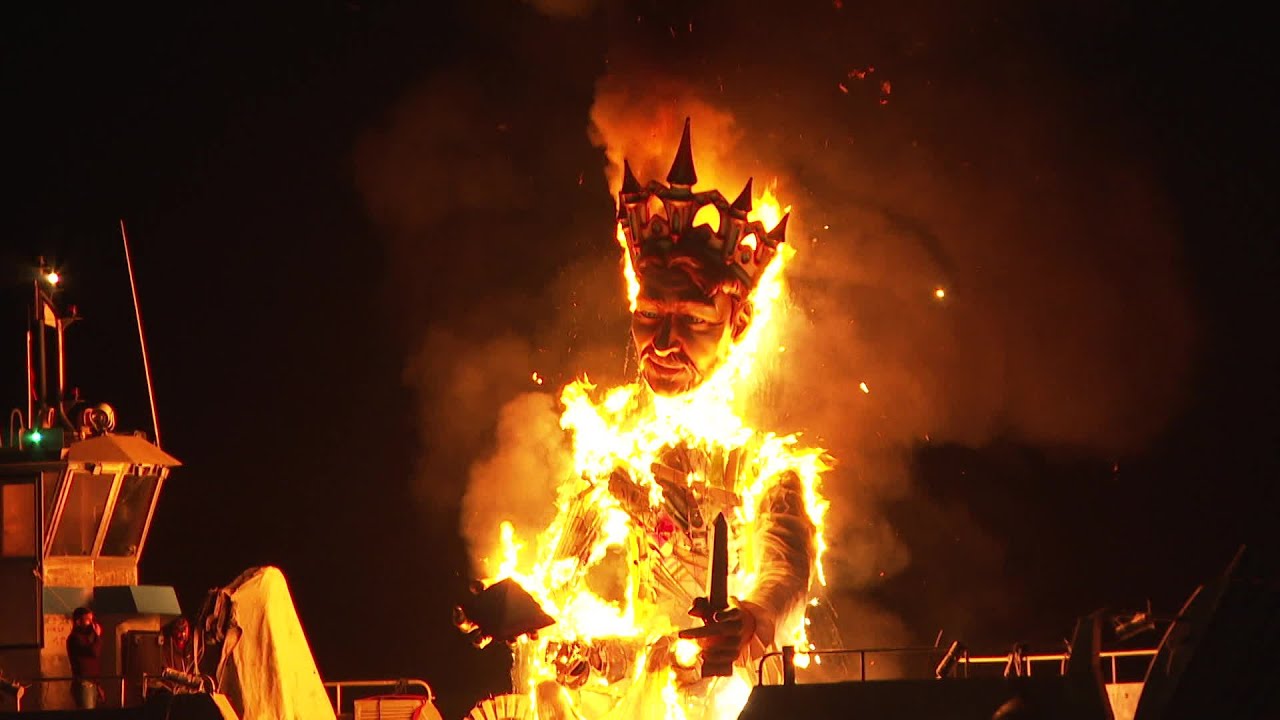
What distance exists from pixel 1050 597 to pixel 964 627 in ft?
6.02

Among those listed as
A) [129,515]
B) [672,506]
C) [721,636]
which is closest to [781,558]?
[672,506]

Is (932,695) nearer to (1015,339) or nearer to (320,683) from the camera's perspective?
(320,683)

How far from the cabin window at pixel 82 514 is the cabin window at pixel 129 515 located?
25 centimetres

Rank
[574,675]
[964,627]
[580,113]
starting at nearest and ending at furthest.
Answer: [574,675] < [580,113] < [964,627]

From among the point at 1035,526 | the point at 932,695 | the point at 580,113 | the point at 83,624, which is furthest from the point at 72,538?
the point at 1035,526

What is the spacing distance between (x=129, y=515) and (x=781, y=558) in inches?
334

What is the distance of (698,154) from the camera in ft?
84.2

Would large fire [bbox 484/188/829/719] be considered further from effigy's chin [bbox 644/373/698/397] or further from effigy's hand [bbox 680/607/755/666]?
effigy's hand [bbox 680/607/755/666]

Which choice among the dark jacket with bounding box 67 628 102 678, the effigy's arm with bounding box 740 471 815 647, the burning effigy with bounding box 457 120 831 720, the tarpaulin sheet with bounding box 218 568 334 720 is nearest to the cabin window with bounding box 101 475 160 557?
Result: the dark jacket with bounding box 67 628 102 678

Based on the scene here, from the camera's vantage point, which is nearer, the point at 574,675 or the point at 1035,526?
the point at 574,675

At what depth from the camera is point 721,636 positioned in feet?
67.1

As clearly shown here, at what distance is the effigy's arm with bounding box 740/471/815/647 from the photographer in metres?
21.3

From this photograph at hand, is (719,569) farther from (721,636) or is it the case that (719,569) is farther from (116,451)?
(116,451)

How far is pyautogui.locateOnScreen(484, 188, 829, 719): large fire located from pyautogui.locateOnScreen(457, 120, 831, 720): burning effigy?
0.07 ft
